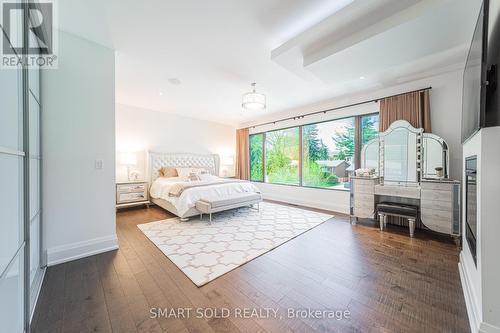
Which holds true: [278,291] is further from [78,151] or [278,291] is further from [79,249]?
[78,151]

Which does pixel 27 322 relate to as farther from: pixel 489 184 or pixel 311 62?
pixel 311 62

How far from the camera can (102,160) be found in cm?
242

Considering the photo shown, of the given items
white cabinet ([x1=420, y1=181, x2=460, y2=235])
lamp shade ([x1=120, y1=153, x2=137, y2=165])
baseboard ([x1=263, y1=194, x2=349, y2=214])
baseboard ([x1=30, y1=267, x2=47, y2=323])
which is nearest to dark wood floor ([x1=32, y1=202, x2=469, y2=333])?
baseboard ([x1=30, y1=267, x2=47, y2=323])

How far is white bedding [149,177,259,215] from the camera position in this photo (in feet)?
11.9

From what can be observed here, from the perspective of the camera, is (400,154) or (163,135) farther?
(163,135)

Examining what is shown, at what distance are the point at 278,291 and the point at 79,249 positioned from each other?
2.35 meters

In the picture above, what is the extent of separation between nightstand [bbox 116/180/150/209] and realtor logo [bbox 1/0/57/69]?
2.98 meters

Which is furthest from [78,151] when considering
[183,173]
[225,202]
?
[183,173]

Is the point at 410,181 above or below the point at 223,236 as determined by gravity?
above

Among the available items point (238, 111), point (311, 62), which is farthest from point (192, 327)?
point (238, 111)

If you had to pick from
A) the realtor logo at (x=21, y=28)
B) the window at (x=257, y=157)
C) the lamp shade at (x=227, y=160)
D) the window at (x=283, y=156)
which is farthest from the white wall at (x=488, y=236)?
the lamp shade at (x=227, y=160)

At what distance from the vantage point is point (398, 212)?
307 cm

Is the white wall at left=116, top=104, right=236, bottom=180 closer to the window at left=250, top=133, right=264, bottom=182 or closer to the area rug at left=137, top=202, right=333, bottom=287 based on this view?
the window at left=250, top=133, right=264, bottom=182

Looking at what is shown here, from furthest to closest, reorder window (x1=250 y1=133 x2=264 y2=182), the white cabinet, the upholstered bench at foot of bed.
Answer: window (x1=250 y1=133 x2=264 y2=182) → the upholstered bench at foot of bed → the white cabinet
